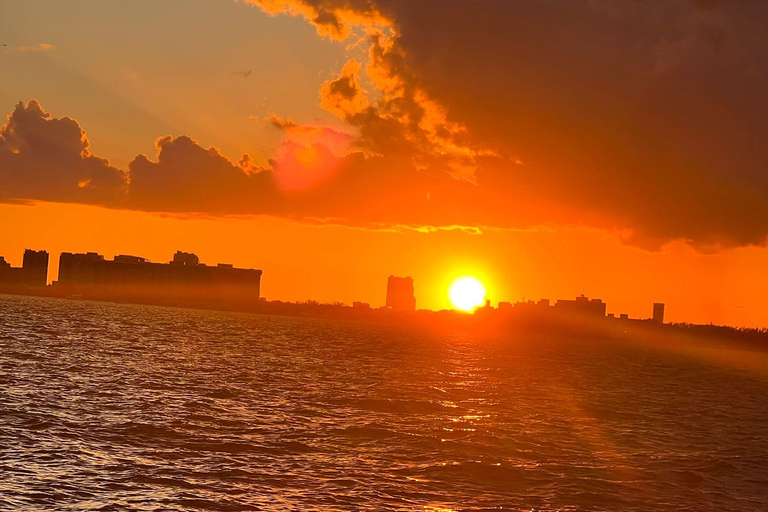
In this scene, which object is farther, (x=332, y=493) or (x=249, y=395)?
(x=249, y=395)

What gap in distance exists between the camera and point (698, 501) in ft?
119

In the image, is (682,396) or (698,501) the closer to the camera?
(698,501)

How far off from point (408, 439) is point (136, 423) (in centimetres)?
1645

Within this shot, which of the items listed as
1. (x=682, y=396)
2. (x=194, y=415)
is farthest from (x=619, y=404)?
(x=194, y=415)

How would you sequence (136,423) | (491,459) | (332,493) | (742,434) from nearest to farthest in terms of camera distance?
(332,493), (491,459), (136,423), (742,434)

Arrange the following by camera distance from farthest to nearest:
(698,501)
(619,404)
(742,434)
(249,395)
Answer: (619,404), (249,395), (742,434), (698,501)

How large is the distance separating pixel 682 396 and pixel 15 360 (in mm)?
78736

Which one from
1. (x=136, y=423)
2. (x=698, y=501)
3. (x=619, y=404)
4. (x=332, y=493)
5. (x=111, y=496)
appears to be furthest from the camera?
(x=619, y=404)

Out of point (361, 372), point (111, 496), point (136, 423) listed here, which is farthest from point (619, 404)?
point (111, 496)

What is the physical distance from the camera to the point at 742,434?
62.8m

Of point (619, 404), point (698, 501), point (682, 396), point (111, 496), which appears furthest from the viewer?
point (682, 396)

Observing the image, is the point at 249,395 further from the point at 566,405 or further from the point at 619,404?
the point at 619,404

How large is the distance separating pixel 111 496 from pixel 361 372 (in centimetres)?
7468

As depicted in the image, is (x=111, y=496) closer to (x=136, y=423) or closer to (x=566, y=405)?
(x=136, y=423)
